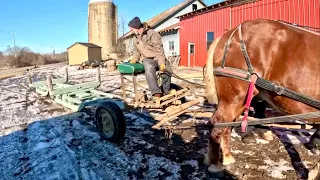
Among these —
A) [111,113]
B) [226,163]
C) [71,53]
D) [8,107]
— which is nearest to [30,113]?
[8,107]

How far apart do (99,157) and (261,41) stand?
8.96ft

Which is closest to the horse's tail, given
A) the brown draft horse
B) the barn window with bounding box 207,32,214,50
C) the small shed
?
the brown draft horse

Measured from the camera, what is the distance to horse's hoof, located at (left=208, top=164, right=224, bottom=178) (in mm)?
3307

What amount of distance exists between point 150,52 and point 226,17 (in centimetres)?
1408

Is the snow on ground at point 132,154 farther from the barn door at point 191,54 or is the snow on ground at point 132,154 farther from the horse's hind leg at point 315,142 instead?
the barn door at point 191,54

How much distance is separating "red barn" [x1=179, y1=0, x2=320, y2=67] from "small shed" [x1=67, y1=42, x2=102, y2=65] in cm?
1365

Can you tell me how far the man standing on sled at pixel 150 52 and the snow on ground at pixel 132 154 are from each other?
3.25 ft

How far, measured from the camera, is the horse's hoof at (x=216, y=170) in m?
3.31

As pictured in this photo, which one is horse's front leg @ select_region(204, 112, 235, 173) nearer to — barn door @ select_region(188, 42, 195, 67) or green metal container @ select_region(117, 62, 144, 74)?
green metal container @ select_region(117, 62, 144, 74)

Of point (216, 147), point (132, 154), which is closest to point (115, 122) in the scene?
point (132, 154)

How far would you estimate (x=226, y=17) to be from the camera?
1738cm

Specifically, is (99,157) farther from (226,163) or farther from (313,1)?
(313,1)

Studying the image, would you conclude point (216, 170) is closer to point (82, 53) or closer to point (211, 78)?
point (211, 78)

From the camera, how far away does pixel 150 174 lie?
3.36m
